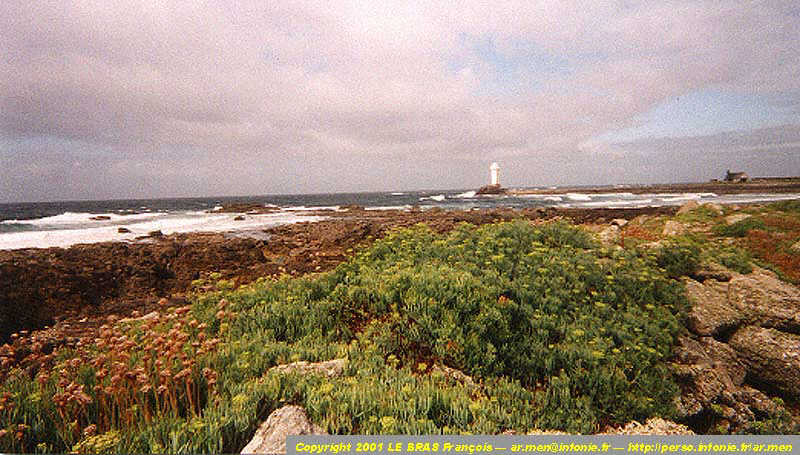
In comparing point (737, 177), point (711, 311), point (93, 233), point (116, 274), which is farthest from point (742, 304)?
point (737, 177)

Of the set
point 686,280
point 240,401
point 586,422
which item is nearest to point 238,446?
point 240,401

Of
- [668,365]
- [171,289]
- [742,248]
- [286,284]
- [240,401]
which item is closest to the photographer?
[240,401]

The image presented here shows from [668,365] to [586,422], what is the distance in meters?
2.18

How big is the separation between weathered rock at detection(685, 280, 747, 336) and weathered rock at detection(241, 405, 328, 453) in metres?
5.97

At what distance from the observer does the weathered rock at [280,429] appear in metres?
2.27

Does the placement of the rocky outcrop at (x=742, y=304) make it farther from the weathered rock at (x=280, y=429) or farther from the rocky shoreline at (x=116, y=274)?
the rocky shoreline at (x=116, y=274)

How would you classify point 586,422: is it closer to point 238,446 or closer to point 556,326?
point 556,326

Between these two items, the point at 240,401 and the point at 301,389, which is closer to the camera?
the point at 240,401

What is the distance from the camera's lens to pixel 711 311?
5320mm

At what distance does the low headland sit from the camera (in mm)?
2596

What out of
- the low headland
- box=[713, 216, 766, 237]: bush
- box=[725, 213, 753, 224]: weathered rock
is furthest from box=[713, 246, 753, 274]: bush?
box=[725, 213, 753, 224]: weathered rock

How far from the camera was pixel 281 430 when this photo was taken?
235 centimetres

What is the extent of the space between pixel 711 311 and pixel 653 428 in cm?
321

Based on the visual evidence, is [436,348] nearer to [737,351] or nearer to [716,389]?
[716,389]
